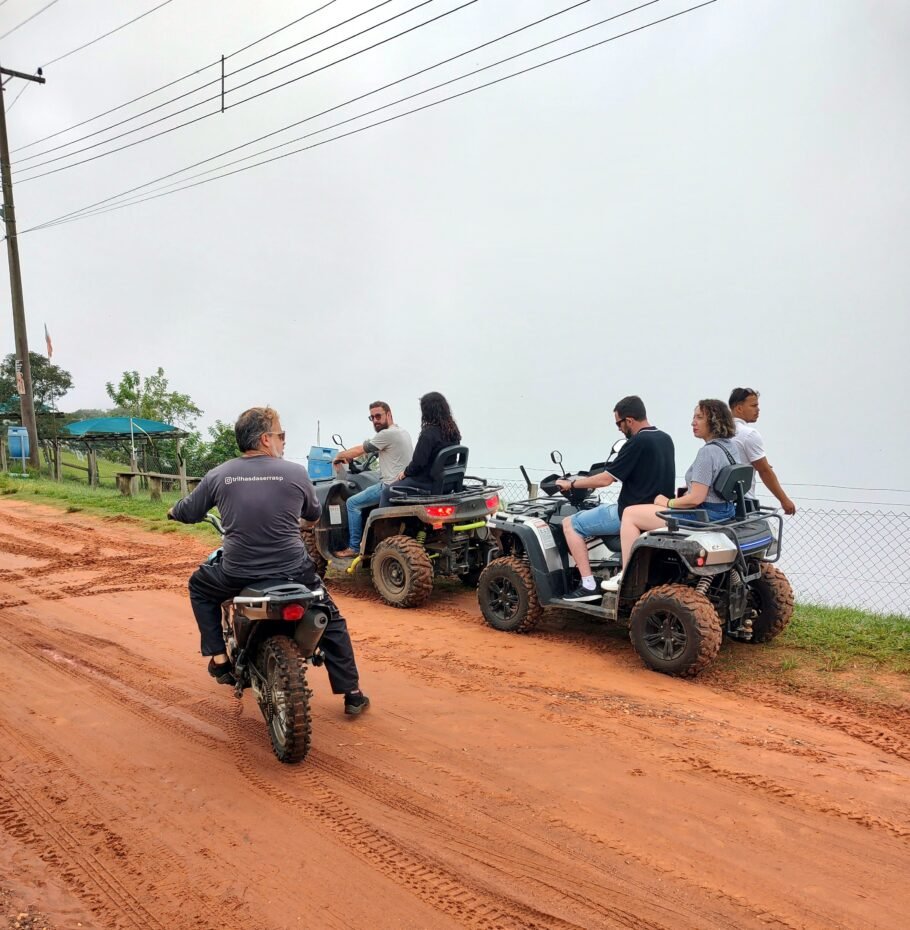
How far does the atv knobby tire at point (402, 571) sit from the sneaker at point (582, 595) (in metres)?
1.56

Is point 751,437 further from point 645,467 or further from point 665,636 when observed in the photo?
point 665,636

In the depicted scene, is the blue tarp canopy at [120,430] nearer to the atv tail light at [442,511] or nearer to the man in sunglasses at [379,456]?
the man in sunglasses at [379,456]

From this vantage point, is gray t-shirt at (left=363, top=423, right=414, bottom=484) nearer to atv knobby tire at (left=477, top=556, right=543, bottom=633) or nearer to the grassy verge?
atv knobby tire at (left=477, top=556, right=543, bottom=633)

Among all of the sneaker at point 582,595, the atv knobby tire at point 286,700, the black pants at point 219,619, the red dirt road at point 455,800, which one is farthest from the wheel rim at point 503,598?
the atv knobby tire at point 286,700

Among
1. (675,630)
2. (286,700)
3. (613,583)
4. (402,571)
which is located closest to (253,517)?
(286,700)

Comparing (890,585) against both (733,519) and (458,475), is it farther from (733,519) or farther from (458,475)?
(458,475)

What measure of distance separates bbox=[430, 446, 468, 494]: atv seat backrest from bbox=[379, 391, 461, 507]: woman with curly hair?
62 mm

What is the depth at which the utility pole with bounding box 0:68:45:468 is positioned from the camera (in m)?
Result: 21.2

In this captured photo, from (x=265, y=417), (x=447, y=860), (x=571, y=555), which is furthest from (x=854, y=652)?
(x=265, y=417)

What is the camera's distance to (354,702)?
468 centimetres

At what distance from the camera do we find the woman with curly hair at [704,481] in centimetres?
561

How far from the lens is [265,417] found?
4371mm

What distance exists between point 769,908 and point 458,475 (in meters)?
5.12

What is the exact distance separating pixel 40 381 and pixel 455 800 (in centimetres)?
3262
